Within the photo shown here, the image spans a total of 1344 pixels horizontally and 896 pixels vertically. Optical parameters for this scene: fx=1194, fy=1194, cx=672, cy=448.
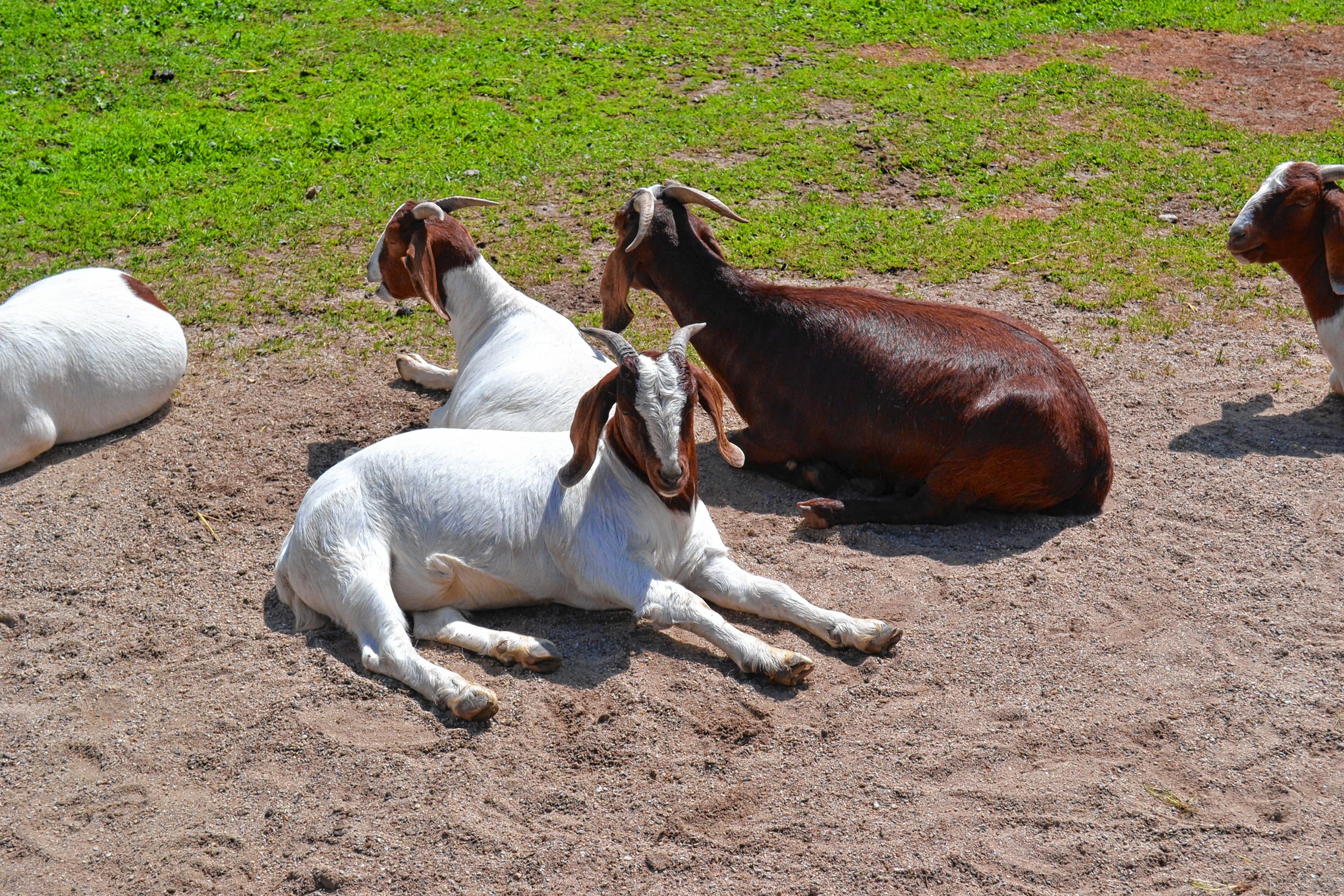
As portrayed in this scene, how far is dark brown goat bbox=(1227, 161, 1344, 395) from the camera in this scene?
647 cm

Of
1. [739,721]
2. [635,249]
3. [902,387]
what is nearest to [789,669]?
[739,721]

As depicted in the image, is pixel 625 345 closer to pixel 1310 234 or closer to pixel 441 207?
pixel 441 207

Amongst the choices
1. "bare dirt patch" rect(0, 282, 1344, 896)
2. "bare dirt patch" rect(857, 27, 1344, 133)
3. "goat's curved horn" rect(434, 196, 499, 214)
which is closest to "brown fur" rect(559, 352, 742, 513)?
"bare dirt patch" rect(0, 282, 1344, 896)

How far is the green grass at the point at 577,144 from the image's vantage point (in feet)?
27.1

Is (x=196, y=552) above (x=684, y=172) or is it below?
below

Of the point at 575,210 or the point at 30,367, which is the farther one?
the point at 575,210

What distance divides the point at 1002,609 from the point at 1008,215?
5.06 metres

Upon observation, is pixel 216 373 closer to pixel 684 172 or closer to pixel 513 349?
pixel 513 349

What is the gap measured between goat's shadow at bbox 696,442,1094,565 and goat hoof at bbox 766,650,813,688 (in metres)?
1.08

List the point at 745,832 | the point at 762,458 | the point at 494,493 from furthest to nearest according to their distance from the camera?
the point at 762,458, the point at 494,493, the point at 745,832

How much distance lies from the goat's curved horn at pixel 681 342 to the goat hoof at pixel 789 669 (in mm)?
1154

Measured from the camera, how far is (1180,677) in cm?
445

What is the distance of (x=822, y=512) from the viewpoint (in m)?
5.45

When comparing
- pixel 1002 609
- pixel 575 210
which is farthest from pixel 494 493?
pixel 575 210
